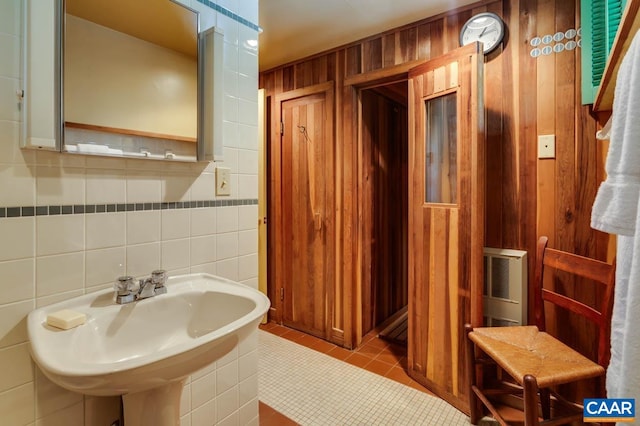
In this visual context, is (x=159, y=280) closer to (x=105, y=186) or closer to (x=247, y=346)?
(x=105, y=186)

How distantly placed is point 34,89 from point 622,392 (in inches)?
60.0

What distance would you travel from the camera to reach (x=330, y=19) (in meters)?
2.00

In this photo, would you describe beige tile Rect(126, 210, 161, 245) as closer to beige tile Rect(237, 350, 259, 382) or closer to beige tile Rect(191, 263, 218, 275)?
beige tile Rect(191, 263, 218, 275)

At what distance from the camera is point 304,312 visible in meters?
2.64

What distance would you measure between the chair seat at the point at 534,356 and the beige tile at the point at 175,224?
140cm

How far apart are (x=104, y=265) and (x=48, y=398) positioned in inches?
15.1

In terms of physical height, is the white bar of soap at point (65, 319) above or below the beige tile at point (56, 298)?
below

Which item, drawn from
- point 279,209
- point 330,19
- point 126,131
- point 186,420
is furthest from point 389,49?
point 186,420

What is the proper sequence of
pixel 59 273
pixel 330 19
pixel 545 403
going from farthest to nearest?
pixel 330 19
pixel 545 403
pixel 59 273

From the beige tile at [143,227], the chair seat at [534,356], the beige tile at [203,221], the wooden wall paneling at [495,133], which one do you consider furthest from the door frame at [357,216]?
the beige tile at [143,227]

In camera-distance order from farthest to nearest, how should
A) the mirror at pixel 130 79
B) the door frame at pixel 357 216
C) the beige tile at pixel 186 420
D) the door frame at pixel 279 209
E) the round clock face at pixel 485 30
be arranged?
the door frame at pixel 279 209 → the door frame at pixel 357 216 → the round clock face at pixel 485 30 → the beige tile at pixel 186 420 → the mirror at pixel 130 79

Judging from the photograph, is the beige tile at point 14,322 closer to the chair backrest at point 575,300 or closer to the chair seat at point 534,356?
the chair seat at point 534,356

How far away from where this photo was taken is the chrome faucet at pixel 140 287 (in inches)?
37.8

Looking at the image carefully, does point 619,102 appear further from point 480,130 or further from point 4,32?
point 4,32
